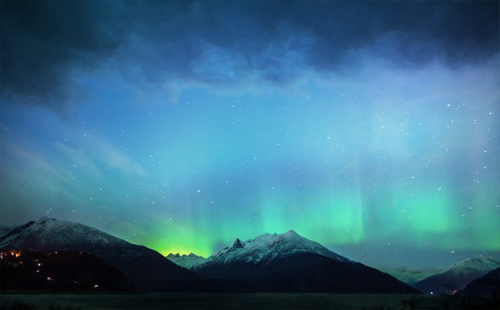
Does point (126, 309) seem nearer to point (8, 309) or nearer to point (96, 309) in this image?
point (96, 309)

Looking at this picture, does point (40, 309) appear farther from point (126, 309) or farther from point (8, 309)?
point (126, 309)

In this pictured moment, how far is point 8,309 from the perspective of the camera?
486ft

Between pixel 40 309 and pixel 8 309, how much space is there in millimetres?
14361

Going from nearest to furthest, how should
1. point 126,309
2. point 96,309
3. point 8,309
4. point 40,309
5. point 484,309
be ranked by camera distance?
point 484,309 < point 8,309 < point 40,309 < point 96,309 < point 126,309

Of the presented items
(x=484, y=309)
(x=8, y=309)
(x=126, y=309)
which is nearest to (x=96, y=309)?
(x=126, y=309)

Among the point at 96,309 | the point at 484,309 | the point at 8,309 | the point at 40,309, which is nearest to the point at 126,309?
the point at 96,309

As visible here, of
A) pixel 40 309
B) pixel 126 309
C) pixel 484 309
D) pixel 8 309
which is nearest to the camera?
pixel 484 309

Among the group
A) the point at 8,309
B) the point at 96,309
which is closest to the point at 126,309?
the point at 96,309

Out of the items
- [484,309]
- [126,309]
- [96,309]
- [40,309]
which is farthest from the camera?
[126,309]

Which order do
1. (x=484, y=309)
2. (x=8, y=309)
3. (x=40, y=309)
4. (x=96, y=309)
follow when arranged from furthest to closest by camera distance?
(x=96, y=309) → (x=40, y=309) → (x=8, y=309) → (x=484, y=309)

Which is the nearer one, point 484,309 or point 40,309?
point 484,309

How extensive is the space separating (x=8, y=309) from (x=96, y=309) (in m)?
40.1

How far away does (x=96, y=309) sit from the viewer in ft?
598

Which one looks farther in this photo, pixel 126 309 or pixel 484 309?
pixel 126 309
